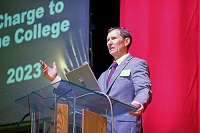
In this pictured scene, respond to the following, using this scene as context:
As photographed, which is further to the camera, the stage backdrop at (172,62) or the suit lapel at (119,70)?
the stage backdrop at (172,62)

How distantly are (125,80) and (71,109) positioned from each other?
0.56 meters

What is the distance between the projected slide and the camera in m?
3.87

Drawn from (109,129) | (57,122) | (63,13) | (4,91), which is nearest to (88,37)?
(63,13)

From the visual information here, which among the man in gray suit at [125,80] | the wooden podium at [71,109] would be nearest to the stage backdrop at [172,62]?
the man in gray suit at [125,80]

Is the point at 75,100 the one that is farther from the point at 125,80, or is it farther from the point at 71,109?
the point at 125,80

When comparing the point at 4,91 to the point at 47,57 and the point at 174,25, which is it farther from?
the point at 174,25

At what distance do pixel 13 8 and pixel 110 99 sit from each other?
2.46 metres

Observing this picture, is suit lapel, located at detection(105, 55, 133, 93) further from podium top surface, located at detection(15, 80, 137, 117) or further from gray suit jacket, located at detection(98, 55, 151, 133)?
podium top surface, located at detection(15, 80, 137, 117)

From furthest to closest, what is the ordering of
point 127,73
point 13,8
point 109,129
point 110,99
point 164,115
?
point 13,8
point 164,115
point 127,73
point 109,129
point 110,99

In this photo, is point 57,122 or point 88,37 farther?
point 88,37

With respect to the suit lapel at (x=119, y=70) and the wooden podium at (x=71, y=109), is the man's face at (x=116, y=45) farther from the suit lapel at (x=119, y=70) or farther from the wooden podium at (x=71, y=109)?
the wooden podium at (x=71, y=109)

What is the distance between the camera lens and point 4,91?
4.05 metres

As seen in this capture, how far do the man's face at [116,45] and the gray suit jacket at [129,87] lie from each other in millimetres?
91

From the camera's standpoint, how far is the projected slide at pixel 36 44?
387cm
